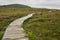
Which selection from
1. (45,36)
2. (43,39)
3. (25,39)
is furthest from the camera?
(45,36)

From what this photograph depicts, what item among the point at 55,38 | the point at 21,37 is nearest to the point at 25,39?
the point at 21,37

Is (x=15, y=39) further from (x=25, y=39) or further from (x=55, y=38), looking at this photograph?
(x=55, y=38)

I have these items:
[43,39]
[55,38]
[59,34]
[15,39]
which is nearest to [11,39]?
[15,39]

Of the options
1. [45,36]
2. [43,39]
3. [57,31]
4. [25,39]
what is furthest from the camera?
[57,31]

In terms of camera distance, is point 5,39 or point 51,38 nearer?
point 5,39

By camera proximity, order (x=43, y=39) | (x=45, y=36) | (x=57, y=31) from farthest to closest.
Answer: (x=57, y=31) → (x=45, y=36) → (x=43, y=39)

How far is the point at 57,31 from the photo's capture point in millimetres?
17734

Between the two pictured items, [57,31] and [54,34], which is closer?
Answer: [54,34]

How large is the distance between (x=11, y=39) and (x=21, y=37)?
0.58 meters

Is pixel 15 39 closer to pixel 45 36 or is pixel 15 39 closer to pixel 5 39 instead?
pixel 5 39

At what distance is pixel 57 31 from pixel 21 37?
6151 millimetres

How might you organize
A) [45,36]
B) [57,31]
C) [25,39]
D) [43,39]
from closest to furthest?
[25,39] < [43,39] < [45,36] < [57,31]

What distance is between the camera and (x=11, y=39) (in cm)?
1183

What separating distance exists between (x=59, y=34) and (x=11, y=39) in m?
5.65
